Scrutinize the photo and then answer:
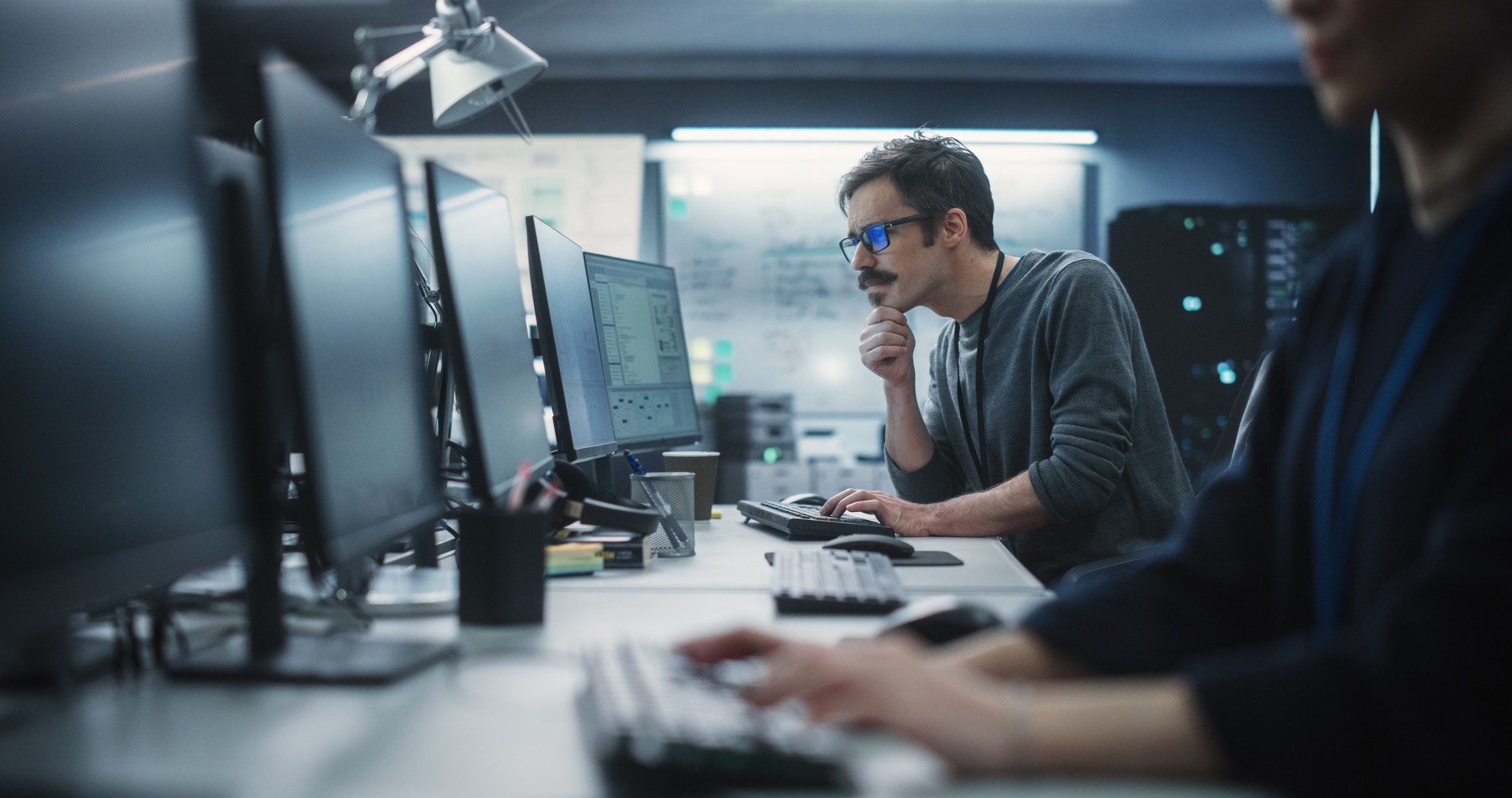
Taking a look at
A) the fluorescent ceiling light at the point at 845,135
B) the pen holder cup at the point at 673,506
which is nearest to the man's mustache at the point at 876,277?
the pen holder cup at the point at 673,506

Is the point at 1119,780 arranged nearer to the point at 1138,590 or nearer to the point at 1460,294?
the point at 1138,590

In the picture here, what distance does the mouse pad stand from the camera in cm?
146

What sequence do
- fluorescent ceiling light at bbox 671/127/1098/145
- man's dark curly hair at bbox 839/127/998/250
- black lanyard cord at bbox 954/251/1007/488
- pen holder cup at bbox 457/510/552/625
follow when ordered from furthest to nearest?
fluorescent ceiling light at bbox 671/127/1098/145, man's dark curly hair at bbox 839/127/998/250, black lanyard cord at bbox 954/251/1007/488, pen holder cup at bbox 457/510/552/625

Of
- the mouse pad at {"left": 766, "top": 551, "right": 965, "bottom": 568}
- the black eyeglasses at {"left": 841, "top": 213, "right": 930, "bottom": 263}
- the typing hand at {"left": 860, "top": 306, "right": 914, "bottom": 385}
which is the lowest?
the mouse pad at {"left": 766, "top": 551, "right": 965, "bottom": 568}

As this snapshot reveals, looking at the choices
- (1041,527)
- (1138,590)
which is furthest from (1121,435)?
(1138,590)

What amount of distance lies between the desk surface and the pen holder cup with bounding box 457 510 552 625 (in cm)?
4

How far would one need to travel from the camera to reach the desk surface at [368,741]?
539 mm

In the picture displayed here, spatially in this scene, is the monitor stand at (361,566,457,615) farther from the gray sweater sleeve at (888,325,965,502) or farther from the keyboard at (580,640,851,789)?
the gray sweater sleeve at (888,325,965,502)

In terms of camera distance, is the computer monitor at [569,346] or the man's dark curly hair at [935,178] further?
the man's dark curly hair at [935,178]

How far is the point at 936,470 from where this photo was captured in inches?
87.0

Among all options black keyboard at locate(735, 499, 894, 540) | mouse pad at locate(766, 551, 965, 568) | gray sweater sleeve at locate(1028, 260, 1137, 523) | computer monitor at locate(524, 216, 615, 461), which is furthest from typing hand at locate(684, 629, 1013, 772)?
gray sweater sleeve at locate(1028, 260, 1137, 523)

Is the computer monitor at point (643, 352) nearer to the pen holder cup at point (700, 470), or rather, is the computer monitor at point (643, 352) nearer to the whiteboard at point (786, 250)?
the pen holder cup at point (700, 470)

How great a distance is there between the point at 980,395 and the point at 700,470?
63cm

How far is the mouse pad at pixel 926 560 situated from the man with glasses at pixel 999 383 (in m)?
0.27
